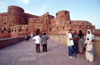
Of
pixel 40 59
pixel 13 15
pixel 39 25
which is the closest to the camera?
pixel 40 59

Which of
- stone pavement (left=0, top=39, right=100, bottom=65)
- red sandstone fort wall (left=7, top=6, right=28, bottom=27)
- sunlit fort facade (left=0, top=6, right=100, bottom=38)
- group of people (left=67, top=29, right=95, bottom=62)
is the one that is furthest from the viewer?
red sandstone fort wall (left=7, top=6, right=28, bottom=27)

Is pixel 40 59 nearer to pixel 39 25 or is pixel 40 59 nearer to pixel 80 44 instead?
pixel 80 44

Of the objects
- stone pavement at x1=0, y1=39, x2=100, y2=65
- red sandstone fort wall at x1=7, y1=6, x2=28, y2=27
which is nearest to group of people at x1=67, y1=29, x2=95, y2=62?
stone pavement at x1=0, y1=39, x2=100, y2=65

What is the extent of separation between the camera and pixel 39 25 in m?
21.6

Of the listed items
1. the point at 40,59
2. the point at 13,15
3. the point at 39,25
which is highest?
the point at 13,15

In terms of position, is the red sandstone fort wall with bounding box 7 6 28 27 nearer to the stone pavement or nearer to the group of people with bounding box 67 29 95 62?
the stone pavement

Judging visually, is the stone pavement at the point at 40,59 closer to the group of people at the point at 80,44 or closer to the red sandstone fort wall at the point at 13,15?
the group of people at the point at 80,44

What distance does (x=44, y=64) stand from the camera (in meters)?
2.19

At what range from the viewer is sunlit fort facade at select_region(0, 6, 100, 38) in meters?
17.8

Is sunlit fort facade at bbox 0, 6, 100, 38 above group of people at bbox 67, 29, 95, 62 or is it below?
above

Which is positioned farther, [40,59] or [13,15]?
[13,15]

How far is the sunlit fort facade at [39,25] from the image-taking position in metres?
17.8

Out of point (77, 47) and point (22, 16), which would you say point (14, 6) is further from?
point (77, 47)

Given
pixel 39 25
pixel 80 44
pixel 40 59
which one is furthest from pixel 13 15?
pixel 80 44
